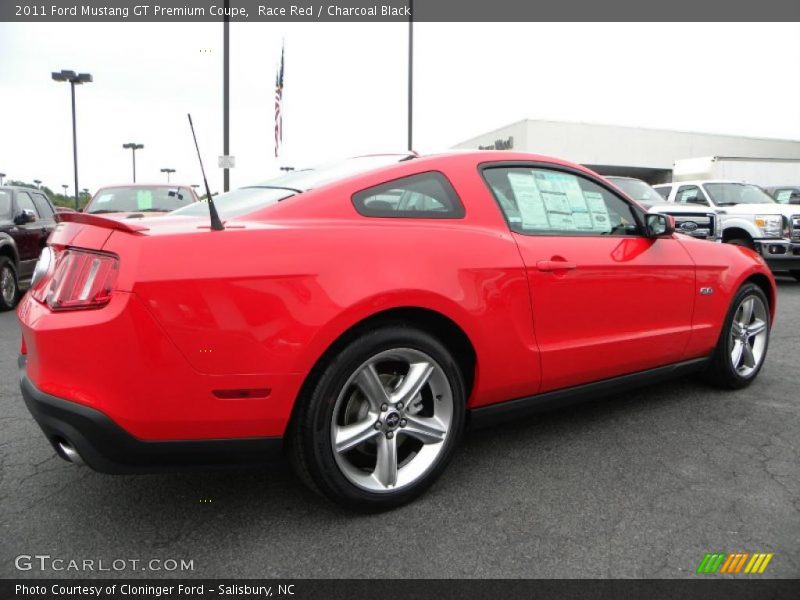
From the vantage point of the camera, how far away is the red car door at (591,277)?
2.92 metres

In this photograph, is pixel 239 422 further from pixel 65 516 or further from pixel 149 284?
pixel 65 516

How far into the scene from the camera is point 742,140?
1759 inches

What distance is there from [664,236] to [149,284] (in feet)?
9.10

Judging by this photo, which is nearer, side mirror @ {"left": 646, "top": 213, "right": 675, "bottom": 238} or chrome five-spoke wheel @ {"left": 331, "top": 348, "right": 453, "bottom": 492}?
chrome five-spoke wheel @ {"left": 331, "top": 348, "right": 453, "bottom": 492}

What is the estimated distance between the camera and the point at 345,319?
2.26 m

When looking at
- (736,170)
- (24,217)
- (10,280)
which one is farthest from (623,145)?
(10,280)

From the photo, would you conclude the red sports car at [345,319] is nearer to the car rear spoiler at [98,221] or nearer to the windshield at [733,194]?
the car rear spoiler at [98,221]

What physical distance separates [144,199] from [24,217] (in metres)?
1.54

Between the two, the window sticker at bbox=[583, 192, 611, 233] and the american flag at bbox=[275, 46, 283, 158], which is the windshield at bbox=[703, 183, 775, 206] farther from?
the american flag at bbox=[275, 46, 283, 158]

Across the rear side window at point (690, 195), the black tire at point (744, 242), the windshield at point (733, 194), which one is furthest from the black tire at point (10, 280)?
the windshield at point (733, 194)

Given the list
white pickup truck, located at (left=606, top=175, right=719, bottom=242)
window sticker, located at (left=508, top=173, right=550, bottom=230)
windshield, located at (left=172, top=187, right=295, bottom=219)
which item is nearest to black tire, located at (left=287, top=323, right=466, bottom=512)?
windshield, located at (left=172, top=187, right=295, bottom=219)

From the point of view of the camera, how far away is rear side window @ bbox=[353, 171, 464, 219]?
2596 millimetres

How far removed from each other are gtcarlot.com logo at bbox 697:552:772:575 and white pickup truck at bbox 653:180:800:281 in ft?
30.0
